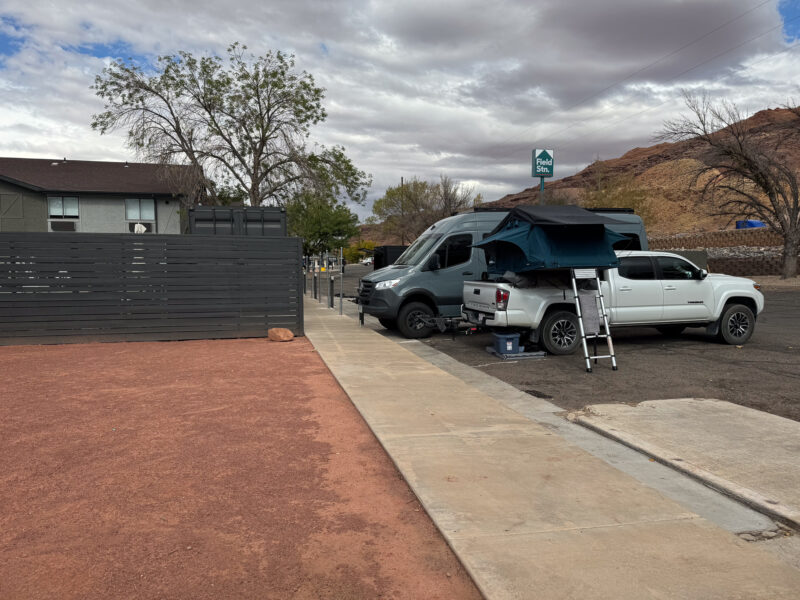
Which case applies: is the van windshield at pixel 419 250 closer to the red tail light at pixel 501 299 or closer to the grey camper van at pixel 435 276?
the grey camper van at pixel 435 276

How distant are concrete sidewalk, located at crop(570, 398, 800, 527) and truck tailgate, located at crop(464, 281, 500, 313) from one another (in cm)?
367

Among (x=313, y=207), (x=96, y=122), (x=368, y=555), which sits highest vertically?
(x=96, y=122)

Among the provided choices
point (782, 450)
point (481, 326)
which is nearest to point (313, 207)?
point (481, 326)

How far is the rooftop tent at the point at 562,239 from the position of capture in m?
9.38

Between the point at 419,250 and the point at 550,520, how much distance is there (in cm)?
1001

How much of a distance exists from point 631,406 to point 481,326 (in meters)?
4.21

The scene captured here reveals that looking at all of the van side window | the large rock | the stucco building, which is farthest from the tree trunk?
the stucco building

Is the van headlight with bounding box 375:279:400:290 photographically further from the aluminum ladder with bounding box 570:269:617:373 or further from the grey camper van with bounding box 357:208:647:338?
the aluminum ladder with bounding box 570:269:617:373

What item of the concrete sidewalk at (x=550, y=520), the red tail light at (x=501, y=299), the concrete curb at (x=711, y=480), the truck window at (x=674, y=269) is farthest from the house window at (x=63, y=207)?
A: the concrete curb at (x=711, y=480)

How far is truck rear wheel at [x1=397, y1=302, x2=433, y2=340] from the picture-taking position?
1265cm

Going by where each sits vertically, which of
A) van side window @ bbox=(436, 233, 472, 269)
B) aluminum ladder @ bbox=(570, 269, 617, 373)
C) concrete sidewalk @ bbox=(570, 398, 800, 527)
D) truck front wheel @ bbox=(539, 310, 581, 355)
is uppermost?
van side window @ bbox=(436, 233, 472, 269)

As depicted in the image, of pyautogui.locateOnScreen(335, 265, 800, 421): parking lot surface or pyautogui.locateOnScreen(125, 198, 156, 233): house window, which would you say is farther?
pyautogui.locateOnScreen(125, 198, 156, 233): house window

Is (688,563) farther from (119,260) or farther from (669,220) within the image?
(669,220)

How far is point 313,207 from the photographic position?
3088 cm
